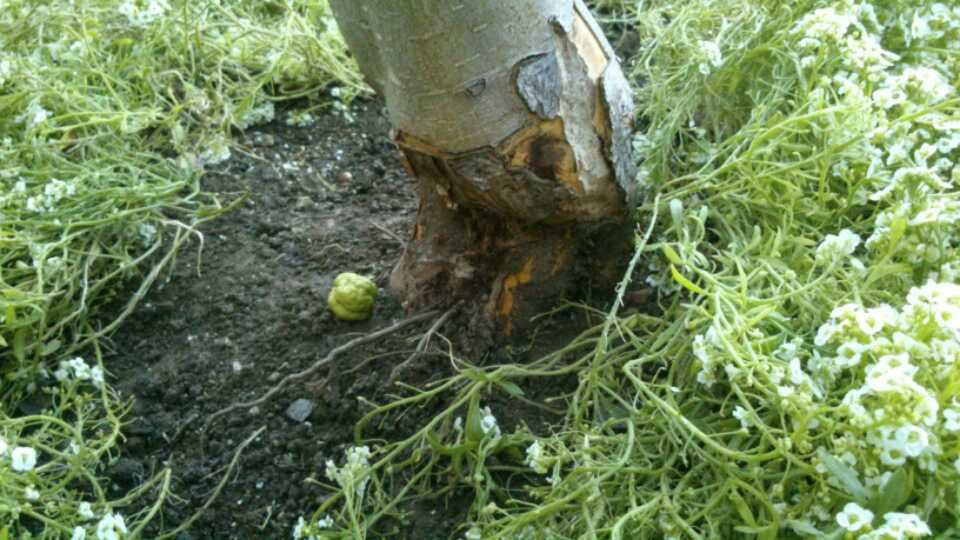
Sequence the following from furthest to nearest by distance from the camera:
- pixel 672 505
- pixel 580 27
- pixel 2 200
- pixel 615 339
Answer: pixel 2 200
pixel 615 339
pixel 580 27
pixel 672 505

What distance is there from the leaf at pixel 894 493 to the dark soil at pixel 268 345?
1.90 ft

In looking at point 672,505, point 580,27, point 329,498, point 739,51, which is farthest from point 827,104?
point 329,498

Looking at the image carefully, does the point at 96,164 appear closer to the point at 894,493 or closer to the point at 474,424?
the point at 474,424

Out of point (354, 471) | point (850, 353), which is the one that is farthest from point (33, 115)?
point (850, 353)

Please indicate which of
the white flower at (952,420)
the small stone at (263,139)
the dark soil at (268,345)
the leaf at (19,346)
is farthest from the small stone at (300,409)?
the white flower at (952,420)

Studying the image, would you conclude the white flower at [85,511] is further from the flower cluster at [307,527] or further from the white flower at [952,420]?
the white flower at [952,420]

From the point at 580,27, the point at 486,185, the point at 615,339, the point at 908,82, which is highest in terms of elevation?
the point at 580,27

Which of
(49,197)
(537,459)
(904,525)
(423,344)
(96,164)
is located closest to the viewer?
(904,525)

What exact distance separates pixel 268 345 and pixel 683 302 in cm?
62

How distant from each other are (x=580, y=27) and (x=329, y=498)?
671mm

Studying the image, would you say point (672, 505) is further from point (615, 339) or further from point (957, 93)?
point (957, 93)

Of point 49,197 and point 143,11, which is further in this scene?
point 143,11

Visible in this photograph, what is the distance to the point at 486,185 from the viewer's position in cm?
138

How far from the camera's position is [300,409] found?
61.7 inches
